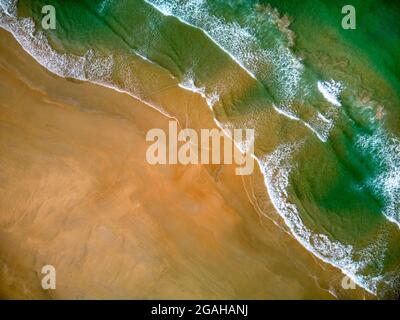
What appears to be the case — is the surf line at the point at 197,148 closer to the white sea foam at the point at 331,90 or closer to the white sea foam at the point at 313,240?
the white sea foam at the point at 313,240

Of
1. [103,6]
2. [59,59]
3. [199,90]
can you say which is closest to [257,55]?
[199,90]

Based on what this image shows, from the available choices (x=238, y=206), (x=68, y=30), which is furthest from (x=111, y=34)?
(x=238, y=206)

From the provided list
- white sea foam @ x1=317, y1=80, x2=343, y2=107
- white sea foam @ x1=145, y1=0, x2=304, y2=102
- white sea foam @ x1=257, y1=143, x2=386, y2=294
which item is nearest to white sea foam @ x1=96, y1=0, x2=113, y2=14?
white sea foam @ x1=145, y1=0, x2=304, y2=102

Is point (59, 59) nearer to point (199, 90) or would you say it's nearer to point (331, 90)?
point (199, 90)

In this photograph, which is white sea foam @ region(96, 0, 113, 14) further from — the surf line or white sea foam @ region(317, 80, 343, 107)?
white sea foam @ region(317, 80, 343, 107)

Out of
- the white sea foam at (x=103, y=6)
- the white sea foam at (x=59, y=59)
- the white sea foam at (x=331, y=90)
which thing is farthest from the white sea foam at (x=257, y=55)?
the white sea foam at (x=59, y=59)
